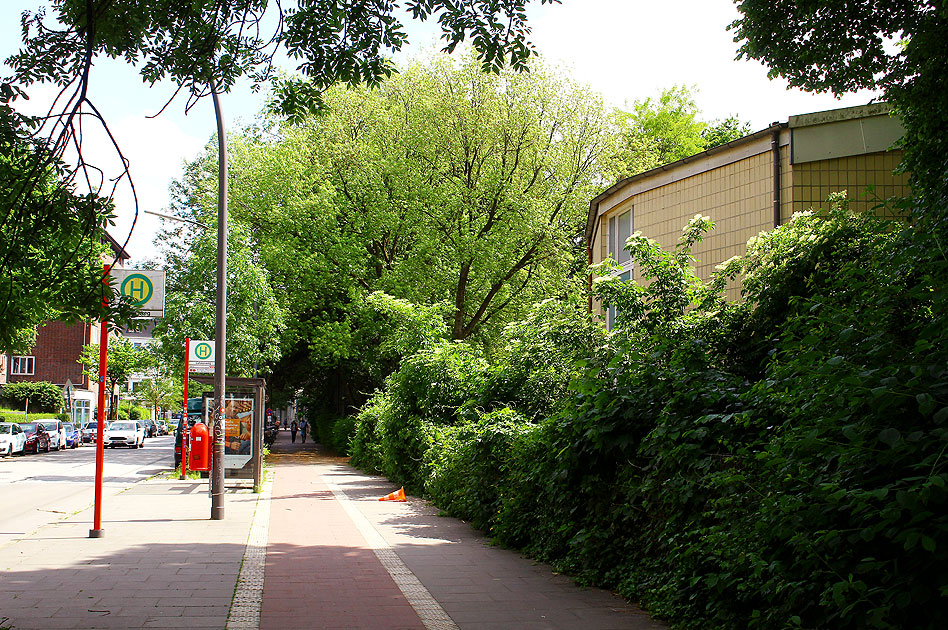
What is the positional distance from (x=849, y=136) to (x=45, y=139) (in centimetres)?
1278

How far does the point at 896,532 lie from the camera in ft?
11.4

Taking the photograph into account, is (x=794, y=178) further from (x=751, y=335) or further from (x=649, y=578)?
(x=649, y=578)

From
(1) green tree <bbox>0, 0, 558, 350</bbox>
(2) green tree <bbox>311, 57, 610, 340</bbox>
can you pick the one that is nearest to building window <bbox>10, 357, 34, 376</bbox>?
(2) green tree <bbox>311, 57, 610, 340</bbox>

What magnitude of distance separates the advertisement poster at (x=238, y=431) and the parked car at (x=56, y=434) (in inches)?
1083

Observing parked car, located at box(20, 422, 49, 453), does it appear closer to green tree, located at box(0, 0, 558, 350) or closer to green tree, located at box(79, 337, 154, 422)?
green tree, located at box(79, 337, 154, 422)

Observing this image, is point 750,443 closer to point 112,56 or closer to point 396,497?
point 112,56

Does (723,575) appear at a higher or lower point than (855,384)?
lower

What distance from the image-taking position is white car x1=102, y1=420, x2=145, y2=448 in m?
43.9

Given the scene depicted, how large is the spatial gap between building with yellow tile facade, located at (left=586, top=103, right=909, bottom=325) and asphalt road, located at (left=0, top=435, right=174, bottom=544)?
39.3ft

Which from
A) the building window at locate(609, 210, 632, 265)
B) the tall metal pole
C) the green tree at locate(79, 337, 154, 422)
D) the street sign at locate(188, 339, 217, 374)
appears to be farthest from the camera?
the green tree at locate(79, 337, 154, 422)

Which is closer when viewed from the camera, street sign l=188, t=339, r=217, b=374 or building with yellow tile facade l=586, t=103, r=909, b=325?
building with yellow tile facade l=586, t=103, r=909, b=325

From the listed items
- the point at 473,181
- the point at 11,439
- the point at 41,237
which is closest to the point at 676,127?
the point at 473,181

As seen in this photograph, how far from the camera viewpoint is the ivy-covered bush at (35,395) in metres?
56.7

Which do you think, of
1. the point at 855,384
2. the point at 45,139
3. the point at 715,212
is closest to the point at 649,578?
the point at 855,384
